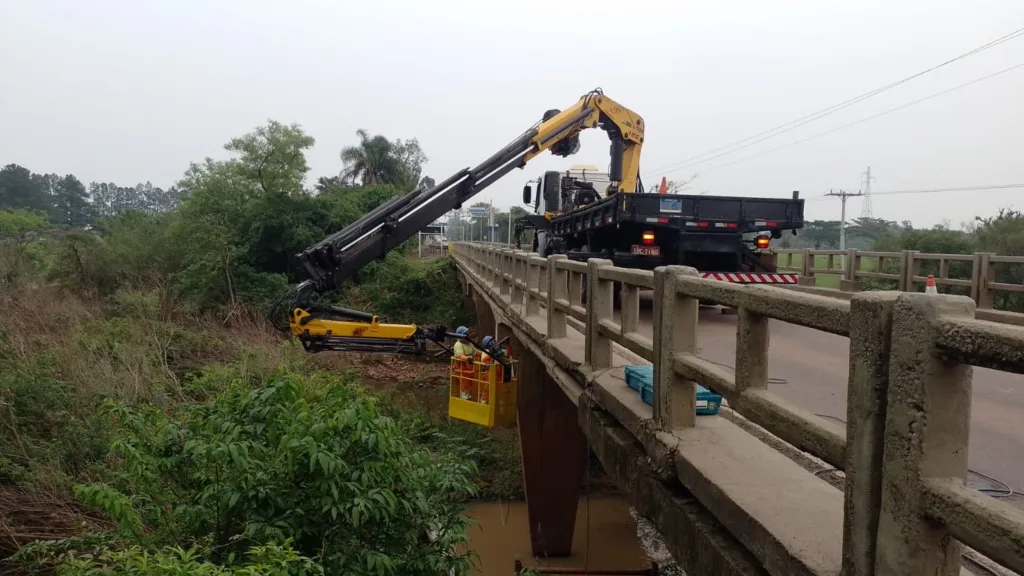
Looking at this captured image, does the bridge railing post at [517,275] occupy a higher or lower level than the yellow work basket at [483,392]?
higher

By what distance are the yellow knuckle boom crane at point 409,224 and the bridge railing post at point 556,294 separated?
85.0 inches

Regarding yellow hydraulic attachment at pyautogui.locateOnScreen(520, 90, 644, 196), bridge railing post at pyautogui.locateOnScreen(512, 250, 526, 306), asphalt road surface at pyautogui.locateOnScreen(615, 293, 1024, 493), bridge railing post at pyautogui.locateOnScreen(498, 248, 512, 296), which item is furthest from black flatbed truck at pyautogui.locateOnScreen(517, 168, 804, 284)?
yellow hydraulic attachment at pyautogui.locateOnScreen(520, 90, 644, 196)

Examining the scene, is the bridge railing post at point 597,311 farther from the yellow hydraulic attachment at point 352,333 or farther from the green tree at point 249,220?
the green tree at point 249,220

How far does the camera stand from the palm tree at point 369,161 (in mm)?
51000

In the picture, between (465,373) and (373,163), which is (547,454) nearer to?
(465,373)

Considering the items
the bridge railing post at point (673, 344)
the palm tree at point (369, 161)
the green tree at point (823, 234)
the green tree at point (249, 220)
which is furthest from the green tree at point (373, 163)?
the bridge railing post at point (673, 344)

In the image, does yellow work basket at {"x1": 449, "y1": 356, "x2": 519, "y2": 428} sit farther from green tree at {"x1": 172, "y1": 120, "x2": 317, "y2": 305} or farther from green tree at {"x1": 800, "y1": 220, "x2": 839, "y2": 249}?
green tree at {"x1": 800, "y1": 220, "x2": 839, "y2": 249}

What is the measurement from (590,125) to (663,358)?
11540 millimetres

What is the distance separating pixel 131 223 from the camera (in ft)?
105

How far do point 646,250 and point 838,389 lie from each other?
193 inches

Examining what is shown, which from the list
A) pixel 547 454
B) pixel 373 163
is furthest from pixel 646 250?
pixel 373 163

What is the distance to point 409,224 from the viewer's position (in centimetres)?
1191

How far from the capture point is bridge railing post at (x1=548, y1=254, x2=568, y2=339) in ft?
21.2

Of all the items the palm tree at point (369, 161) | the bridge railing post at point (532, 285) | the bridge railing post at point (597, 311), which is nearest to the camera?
the bridge railing post at point (597, 311)
